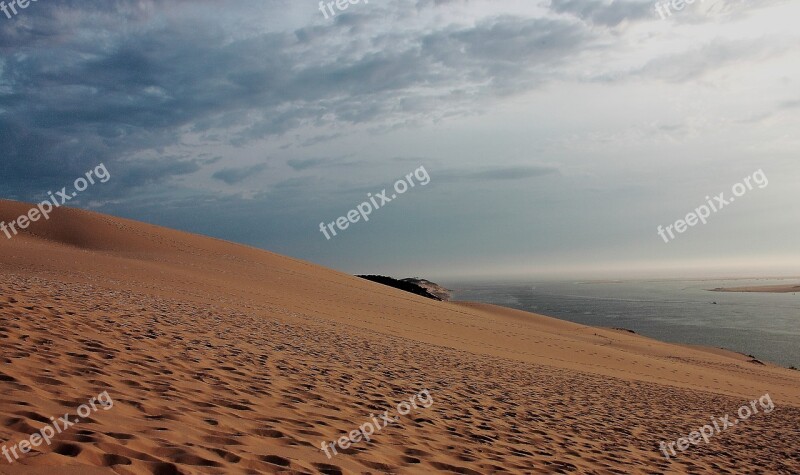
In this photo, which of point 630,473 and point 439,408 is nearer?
point 630,473

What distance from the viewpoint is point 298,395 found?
22.3 ft

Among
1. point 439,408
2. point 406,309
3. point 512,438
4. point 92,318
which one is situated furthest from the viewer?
point 406,309

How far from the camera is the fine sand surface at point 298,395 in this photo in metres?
4.34

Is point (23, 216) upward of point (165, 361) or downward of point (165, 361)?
upward

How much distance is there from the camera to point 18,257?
20047 mm

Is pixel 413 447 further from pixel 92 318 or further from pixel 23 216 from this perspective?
pixel 23 216

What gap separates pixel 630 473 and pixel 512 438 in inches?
58.2

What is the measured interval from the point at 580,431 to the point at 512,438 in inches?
71.0

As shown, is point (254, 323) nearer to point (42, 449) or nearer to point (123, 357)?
point (123, 357)

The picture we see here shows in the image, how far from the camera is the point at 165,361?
708cm

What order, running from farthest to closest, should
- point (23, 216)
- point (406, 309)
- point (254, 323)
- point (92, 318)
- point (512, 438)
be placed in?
Answer: point (23, 216) → point (406, 309) → point (254, 323) → point (92, 318) → point (512, 438)

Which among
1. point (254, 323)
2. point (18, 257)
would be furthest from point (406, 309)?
point (18, 257)

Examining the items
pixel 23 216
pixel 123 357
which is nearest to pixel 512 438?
pixel 123 357

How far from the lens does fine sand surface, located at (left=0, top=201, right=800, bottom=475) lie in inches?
171
